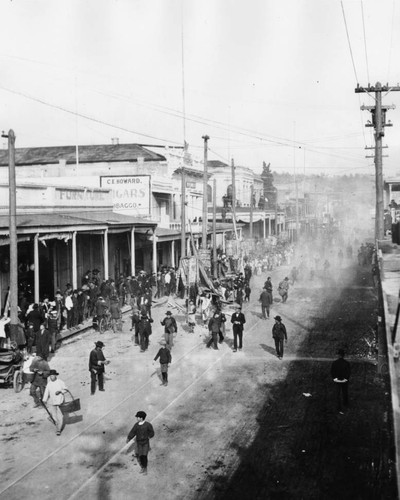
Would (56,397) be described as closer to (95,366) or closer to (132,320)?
(95,366)

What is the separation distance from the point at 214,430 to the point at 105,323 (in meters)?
11.4

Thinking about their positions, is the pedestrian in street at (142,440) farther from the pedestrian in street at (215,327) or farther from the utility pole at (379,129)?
the utility pole at (379,129)

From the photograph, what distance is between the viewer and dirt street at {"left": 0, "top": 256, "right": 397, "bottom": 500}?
9727 mm

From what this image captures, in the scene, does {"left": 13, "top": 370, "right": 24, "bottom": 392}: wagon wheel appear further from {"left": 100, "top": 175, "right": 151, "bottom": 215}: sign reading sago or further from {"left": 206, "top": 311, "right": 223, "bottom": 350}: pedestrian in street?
{"left": 100, "top": 175, "right": 151, "bottom": 215}: sign reading sago

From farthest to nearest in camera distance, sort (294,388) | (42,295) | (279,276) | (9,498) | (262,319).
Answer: (279,276) < (42,295) < (262,319) < (294,388) < (9,498)

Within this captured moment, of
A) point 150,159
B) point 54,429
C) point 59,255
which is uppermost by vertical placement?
point 150,159

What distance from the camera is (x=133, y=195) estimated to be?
127 feet

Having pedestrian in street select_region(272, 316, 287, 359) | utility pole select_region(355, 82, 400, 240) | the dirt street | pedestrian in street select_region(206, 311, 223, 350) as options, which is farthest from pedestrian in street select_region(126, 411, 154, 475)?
utility pole select_region(355, 82, 400, 240)

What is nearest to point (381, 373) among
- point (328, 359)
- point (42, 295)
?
point (328, 359)

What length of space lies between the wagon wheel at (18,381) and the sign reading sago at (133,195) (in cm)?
2371

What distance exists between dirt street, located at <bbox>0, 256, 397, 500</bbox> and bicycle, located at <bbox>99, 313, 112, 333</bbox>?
2351 mm

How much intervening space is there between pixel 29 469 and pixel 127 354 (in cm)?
869

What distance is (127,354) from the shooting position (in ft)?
62.6

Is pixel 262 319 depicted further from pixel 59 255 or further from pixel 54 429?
pixel 54 429
